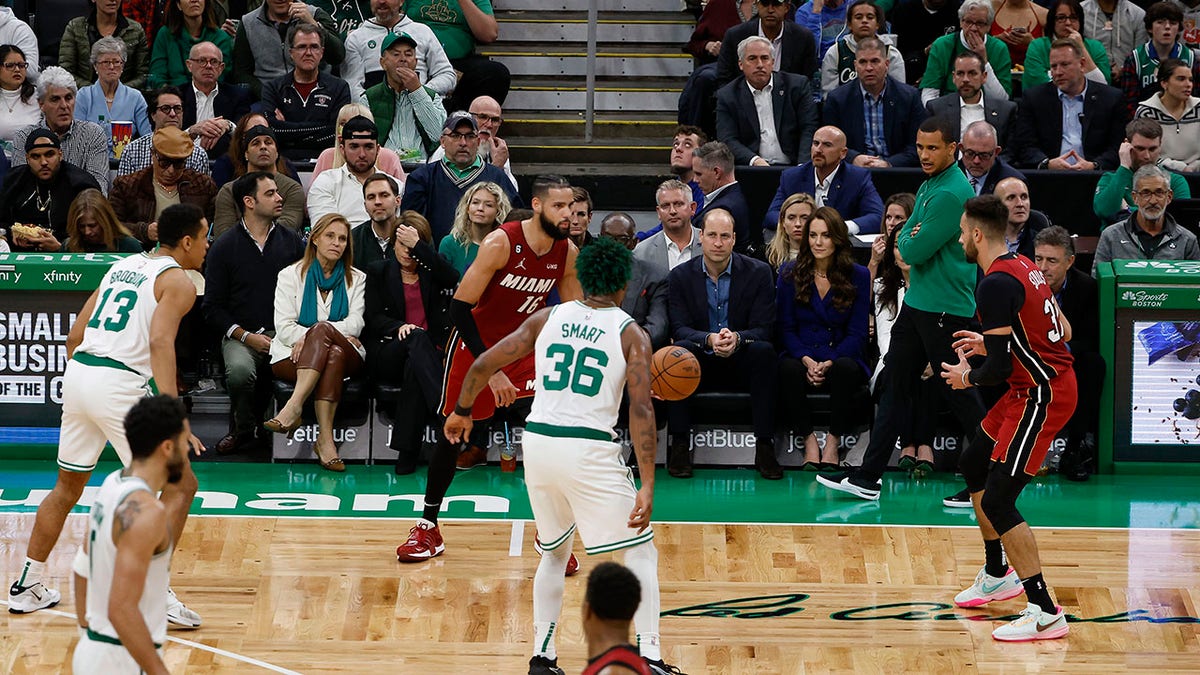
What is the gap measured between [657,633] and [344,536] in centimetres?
275

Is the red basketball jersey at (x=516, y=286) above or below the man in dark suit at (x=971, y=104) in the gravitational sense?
below

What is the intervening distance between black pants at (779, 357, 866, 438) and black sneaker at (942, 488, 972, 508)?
889 millimetres

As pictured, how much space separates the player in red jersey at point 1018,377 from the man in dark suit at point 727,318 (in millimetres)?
2617

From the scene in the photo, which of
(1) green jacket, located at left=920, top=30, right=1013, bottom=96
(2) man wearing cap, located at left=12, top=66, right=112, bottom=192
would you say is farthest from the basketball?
(2) man wearing cap, located at left=12, top=66, right=112, bottom=192

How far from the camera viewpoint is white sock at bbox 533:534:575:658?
257 inches

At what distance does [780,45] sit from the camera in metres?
12.5

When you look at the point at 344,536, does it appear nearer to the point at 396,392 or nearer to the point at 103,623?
the point at 396,392

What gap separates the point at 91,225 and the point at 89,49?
2.96 metres

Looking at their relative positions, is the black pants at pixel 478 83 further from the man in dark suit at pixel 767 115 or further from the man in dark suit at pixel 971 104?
the man in dark suit at pixel 971 104

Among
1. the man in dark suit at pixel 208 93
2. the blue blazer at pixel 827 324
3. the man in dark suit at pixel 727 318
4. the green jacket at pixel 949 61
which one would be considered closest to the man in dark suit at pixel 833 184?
the blue blazer at pixel 827 324

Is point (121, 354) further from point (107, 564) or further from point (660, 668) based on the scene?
point (660, 668)

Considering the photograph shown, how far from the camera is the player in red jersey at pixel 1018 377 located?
7.18 meters

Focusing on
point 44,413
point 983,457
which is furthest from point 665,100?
point 983,457

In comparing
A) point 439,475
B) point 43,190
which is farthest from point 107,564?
point 43,190
